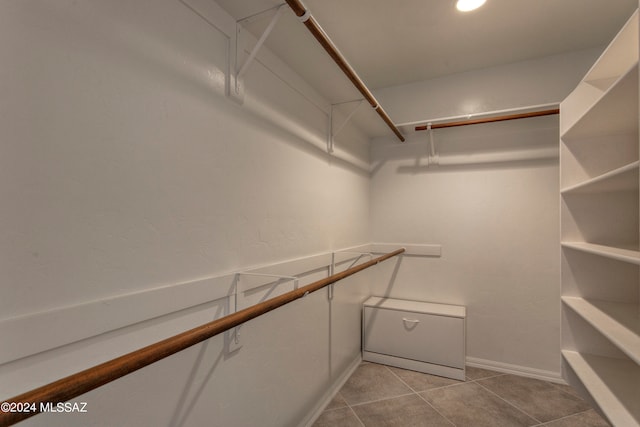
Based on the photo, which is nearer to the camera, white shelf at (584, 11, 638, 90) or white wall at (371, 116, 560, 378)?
white shelf at (584, 11, 638, 90)

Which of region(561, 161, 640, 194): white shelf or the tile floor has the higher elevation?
region(561, 161, 640, 194): white shelf

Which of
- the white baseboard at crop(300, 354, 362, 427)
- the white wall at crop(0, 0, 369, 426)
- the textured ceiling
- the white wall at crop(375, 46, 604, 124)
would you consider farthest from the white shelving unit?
the white wall at crop(0, 0, 369, 426)

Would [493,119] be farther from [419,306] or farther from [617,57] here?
[419,306]

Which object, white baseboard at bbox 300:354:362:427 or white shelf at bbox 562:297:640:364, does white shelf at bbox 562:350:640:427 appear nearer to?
white shelf at bbox 562:297:640:364

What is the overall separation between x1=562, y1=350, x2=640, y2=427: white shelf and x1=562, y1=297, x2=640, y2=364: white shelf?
0.26 meters

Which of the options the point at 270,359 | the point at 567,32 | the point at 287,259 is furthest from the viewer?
the point at 567,32

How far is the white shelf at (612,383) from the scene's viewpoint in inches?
44.6

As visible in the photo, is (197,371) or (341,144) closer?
(197,371)

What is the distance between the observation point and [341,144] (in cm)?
238

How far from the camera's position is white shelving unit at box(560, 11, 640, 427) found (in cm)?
131

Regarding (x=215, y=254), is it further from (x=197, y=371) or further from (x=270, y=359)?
(x=270, y=359)

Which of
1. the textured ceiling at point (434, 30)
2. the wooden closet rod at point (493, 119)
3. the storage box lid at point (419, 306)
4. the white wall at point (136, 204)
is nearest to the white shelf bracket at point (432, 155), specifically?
the wooden closet rod at point (493, 119)

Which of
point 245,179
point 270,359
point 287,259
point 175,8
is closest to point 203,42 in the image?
point 175,8

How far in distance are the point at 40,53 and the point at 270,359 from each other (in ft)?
4.71
